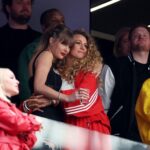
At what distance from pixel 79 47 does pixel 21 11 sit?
2.80 feet

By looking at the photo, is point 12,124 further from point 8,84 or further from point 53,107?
point 53,107

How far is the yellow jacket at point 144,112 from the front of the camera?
5.51 m

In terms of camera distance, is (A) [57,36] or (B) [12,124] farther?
(A) [57,36]

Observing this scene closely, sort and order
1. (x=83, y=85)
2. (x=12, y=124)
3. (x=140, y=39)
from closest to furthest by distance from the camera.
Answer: (x=12, y=124) → (x=83, y=85) → (x=140, y=39)

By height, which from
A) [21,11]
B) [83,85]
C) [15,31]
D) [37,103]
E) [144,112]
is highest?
[21,11]

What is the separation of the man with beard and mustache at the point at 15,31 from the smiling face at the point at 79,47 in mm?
691

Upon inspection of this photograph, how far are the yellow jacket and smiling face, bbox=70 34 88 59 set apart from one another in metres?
0.54

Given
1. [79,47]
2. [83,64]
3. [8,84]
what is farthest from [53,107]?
[8,84]

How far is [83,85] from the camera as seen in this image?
17.5 feet

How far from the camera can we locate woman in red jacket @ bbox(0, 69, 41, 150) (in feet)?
12.4

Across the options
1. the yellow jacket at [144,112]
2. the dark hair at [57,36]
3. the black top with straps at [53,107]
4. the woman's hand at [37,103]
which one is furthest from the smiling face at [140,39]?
the woman's hand at [37,103]

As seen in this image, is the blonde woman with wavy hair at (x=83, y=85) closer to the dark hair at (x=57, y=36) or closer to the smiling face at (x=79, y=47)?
the smiling face at (x=79, y=47)

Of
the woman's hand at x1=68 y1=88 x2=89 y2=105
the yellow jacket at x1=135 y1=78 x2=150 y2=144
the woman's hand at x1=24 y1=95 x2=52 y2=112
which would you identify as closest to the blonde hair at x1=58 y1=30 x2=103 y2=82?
the woman's hand at x1=68 y1=88 x2=89 y2=105

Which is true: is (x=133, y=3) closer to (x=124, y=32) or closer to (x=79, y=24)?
(x=79, y=24)
